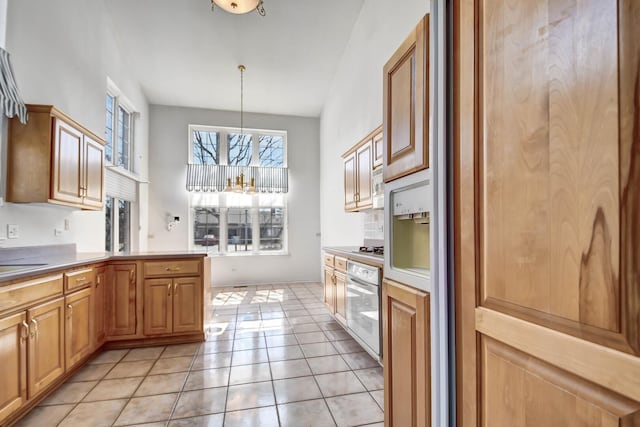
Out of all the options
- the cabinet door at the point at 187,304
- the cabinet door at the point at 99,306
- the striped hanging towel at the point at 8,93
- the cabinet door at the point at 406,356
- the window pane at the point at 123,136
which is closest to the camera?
the cabinet door at the point at 406,356

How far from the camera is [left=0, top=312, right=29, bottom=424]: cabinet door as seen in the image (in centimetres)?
176

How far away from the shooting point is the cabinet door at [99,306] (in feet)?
9.35

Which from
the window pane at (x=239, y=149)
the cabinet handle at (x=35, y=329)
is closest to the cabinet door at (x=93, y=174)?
the cabinet handle at (x=35, y=329)

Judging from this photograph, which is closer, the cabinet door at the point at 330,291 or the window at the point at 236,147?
the cabinet door at the point at 330,291

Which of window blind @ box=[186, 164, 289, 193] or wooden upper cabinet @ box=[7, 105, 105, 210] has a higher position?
window blind @ box=[186, 164, 289, 193]

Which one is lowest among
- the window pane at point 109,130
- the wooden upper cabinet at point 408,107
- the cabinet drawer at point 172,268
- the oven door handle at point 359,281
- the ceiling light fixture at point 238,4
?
the oven door handle at point 359,281

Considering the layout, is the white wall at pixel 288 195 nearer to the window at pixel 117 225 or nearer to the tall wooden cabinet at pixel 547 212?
the window at pixel 117 225

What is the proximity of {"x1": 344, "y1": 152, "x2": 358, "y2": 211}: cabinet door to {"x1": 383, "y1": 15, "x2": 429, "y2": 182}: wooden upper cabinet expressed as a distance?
2.39 meters

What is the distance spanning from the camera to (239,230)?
22.8ft

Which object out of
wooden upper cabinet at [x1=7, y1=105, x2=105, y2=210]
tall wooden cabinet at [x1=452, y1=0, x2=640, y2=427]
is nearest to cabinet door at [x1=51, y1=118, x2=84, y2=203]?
wooden upper cabinet at [x1=7, y1=105, x2=105, y2=210]

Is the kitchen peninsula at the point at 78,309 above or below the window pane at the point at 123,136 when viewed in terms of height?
below

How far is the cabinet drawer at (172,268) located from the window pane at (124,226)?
108 inches

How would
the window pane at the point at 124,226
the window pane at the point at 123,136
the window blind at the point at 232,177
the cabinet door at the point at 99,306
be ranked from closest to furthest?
the cabinet door at the point at 99,306
the window pane at the point at 123,136
the window pane at the point at 124,226
the window blind at the point at 232,177

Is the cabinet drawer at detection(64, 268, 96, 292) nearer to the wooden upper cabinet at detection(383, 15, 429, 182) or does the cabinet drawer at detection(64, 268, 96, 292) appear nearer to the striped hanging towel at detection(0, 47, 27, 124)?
the striped hanging towel at detection(0, 47, 27, 124)
